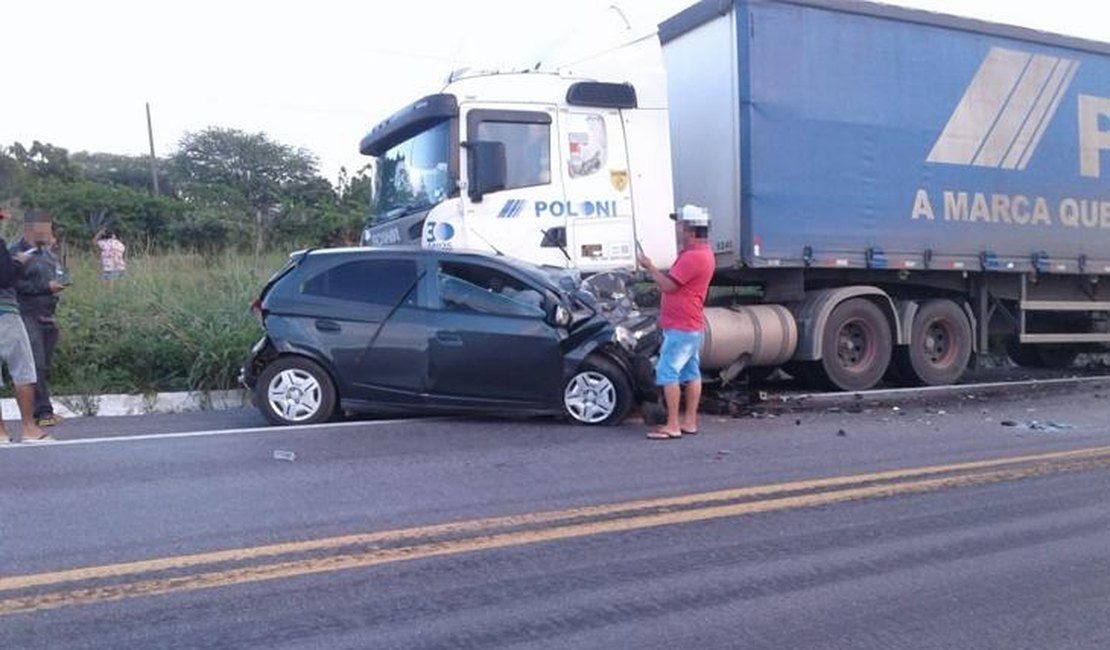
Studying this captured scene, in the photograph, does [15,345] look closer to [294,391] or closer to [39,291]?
[39,291]

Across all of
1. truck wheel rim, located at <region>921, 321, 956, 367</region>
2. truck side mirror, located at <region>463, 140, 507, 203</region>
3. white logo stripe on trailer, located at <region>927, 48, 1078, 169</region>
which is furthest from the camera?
truck wheel rim, located at <region>921, 321, 956, 367</region>

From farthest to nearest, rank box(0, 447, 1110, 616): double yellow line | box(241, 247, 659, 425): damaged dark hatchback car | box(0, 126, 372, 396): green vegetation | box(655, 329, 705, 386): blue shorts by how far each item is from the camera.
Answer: box(0, 126, 372, 396): green vegetation < box(241, 247, 659, 425): damaged dark hatchback car < box(655, 329, 705, 386): blue shorts < box(0, 447, 1110, 616): double yellow line

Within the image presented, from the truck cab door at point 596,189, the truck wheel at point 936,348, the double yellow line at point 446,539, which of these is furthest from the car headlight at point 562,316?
the truck wheel at point 936,348

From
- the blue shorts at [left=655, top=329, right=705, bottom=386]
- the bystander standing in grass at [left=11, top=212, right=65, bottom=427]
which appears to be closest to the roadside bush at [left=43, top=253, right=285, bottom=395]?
the bystander standing in grass at [left=11, top=212, right=65, bottom=427]

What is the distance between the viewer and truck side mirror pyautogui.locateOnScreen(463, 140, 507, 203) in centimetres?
934

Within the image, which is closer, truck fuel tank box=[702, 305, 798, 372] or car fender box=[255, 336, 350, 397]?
car fender box=[255, 336, 350, 397]

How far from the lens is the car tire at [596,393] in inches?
345

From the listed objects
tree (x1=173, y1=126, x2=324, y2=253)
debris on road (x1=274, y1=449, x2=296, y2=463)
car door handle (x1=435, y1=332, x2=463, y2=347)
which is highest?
tree (x1=173, y1=126, x2=324, y2=253)

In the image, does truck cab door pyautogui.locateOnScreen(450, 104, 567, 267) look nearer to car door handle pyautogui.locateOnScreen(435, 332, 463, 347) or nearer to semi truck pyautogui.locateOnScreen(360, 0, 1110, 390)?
semi truck pyautogui.locateOnScreen(360, 0, 1110, 390)

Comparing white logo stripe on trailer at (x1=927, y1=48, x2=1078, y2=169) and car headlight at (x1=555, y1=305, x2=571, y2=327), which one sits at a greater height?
white logo stripe on trailer at (x1=927, y1=48, x2=1078, y2=169)

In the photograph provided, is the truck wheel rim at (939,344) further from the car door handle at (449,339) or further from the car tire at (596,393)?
the car door handle at (449,339)

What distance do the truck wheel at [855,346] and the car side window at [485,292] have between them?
3822 mm

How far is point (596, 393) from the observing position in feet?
28.8

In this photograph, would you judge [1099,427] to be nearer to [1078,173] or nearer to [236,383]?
[1078,173]
